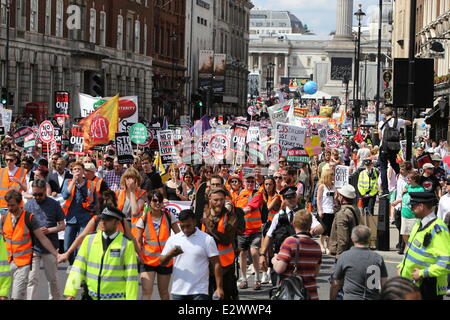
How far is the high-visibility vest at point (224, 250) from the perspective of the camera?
39.2ft

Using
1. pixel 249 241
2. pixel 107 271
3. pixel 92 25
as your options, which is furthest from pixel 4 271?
pixel 92 25

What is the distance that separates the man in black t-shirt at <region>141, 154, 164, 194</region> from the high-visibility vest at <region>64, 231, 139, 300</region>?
6995 mm

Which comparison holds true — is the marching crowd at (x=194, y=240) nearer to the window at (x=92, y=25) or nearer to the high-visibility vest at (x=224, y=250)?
the high-visibility vest at (x=224, y=250)

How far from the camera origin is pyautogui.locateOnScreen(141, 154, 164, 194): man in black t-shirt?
1735 centimetres

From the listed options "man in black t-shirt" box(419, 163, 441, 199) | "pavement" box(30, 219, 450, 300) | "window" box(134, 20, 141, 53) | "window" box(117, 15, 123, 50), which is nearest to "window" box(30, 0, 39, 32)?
"window" box(117, 15, 123, 50)

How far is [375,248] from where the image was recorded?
18906 mm

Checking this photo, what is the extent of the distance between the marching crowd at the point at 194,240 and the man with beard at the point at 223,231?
0.04ft

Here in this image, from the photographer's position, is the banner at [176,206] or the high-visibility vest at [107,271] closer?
the high-visibility vest at [107,271]

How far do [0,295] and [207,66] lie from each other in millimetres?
87020

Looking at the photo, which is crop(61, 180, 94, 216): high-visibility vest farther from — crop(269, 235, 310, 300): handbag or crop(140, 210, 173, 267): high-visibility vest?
crop(269, 235, 310, 300): handbag

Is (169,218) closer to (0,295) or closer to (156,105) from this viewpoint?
(0,295)

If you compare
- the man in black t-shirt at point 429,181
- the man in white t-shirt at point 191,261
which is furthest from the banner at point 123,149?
the man in white t-shirt at point 191,261
